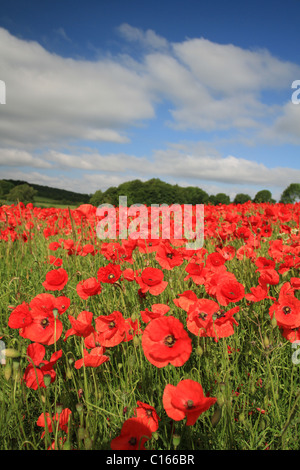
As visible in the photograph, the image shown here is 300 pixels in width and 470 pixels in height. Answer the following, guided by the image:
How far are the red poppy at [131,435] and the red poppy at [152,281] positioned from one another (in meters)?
0.83

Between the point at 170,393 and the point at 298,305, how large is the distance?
2.75 feet

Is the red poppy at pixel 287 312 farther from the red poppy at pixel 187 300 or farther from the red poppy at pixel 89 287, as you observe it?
the red poppy at pixel 89 287

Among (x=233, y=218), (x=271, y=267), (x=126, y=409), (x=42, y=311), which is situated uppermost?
(x=233, y=218)

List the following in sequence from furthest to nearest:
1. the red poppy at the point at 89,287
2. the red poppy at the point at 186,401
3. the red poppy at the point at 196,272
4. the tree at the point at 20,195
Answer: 1. the tree at the point at 20,195
2. the red poppy at the point at 196,272
3. the red poppy at the point at 89,287
4. the red poppy at the point at 186,401

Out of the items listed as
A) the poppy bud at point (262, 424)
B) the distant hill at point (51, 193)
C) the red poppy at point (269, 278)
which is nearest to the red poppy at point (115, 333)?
the poppy bud at point (262, 424)

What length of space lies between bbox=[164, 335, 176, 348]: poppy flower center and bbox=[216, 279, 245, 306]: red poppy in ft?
1.40

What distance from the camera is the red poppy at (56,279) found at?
1.83 metres

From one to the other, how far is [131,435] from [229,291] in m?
0.84

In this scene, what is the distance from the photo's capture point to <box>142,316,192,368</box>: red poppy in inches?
46.4

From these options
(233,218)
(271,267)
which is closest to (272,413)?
(271,267)

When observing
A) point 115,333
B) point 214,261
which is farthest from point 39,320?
point 214,261

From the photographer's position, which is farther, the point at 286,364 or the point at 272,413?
the point at 286,364
